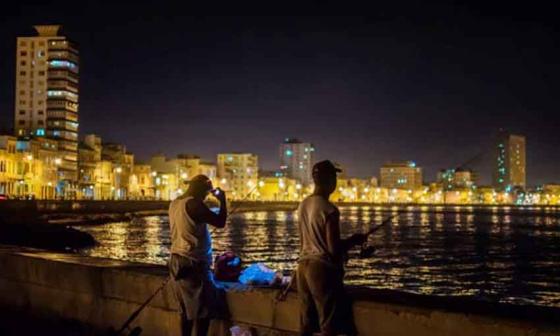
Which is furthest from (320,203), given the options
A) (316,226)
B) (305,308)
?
(305,308)

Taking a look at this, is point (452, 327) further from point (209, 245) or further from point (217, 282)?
point (217, 282)

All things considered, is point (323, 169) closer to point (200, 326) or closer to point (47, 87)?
point (200, 326)

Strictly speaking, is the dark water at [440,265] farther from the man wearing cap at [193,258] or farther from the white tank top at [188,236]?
the white tank top at [188,236]

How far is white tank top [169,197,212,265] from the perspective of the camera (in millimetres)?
6602

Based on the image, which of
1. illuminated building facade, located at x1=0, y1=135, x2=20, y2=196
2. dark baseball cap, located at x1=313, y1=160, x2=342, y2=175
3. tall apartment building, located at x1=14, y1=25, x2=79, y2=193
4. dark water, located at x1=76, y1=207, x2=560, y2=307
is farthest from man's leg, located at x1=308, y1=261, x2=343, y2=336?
tall apartment building, located at x1=14, y1=25, x2=79, y2=193

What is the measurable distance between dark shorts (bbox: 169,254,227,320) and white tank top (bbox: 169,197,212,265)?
0.07 metres

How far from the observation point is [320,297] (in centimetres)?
542

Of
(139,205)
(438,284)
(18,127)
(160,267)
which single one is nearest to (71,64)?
(18,127)

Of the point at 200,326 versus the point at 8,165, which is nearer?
the point at 200,326

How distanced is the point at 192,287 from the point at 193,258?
31 cm

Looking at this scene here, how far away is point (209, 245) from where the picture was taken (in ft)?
22.1

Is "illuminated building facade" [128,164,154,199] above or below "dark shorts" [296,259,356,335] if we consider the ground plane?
above

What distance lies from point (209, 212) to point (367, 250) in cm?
163

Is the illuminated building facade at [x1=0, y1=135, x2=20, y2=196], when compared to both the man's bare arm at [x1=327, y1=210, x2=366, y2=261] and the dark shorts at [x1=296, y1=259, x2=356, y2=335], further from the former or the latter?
the man's bare arm at [x1=327, y1=210, x2=366, y2=261]
